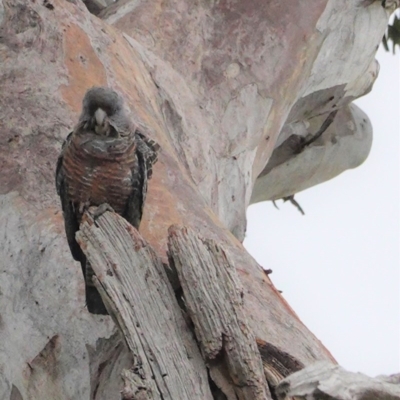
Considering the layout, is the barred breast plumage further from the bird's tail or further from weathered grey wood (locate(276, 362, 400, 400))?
weathered grey wood (locate(276, 362, 400, 400))

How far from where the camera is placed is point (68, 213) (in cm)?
334

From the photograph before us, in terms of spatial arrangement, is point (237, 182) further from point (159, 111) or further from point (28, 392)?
point (28, 392)

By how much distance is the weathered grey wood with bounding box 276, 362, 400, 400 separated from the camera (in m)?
2.48

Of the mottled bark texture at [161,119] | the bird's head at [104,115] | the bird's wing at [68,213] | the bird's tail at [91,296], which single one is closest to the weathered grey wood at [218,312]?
the mottled bark texture at [161,119]

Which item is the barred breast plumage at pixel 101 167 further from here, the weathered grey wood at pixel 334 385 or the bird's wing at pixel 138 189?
the weathered grey wood at pixel 334 385

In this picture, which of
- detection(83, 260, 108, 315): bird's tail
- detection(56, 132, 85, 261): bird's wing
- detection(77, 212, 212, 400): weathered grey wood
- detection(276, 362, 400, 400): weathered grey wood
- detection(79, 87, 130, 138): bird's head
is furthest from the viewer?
detection(79, 87, 130, 138): bird's head

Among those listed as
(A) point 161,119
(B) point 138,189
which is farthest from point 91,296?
(A) point 161,119

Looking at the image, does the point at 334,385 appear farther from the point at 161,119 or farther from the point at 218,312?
the point at 161,119

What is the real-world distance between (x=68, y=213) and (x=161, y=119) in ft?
4.22

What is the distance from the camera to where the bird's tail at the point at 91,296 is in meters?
3.14

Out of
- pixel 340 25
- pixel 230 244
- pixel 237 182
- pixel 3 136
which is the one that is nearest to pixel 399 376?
pixel 230 244

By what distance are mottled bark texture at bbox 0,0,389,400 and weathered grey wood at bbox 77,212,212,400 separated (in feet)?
0.52

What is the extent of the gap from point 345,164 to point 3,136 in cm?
421

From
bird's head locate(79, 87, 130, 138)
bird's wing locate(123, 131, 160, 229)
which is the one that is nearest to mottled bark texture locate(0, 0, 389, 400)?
bird's wing locate(123, 131, 160, 229)
